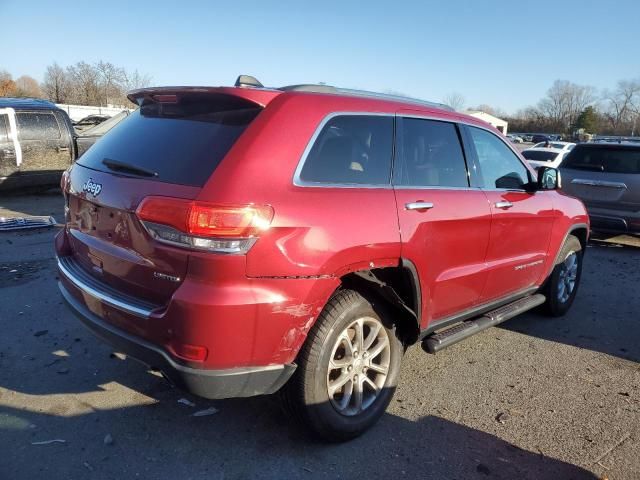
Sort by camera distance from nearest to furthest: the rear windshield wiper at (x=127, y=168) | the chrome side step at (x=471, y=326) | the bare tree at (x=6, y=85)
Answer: the rear windshield wiper at (x=127, y=168) → the chrome side step at (x=471, y=326) → the bare tree at (x=6, y=85)

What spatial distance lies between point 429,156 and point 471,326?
1.26 meters

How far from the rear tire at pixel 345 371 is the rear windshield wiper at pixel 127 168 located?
1.16 m

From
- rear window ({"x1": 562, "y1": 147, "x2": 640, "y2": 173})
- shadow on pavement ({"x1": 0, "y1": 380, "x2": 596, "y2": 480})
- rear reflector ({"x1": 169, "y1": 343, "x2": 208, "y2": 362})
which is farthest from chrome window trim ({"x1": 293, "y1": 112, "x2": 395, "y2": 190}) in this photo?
rear window ({"x1": 562, "y1": 147, "x2": 640, "y2": 173})

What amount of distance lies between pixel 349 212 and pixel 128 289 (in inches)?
48.1

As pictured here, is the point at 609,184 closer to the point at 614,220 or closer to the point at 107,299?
the point at 614,220

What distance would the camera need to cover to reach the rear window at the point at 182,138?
256cm

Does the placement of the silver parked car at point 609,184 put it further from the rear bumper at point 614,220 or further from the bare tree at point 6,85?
the bare tree at point 6,85

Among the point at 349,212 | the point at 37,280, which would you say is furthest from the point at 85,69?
the point at 349,212

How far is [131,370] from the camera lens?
3713 millimetres

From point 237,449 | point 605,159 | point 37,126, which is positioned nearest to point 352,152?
point 237,449

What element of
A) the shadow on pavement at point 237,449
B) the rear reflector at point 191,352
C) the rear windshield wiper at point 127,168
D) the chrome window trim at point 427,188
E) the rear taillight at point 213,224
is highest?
the rear windshield wiper at point 127,168

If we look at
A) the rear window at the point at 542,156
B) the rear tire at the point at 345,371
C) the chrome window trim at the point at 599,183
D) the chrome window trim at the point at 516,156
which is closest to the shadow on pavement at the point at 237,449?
the rear tire at the point at 345,371

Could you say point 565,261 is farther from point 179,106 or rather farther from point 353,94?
point 179,106

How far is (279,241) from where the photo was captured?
2.45 meters
